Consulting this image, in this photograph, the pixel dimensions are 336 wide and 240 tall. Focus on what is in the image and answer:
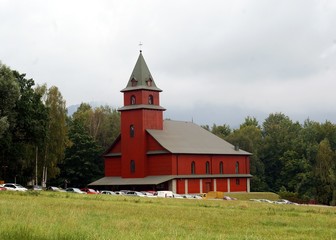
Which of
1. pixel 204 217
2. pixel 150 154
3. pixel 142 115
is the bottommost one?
pixel 204 217

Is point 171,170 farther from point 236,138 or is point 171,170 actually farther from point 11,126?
point 236,138

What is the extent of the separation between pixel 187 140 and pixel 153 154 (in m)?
7.40

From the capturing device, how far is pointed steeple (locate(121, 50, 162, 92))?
88562mm

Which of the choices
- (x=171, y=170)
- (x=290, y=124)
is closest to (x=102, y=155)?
(x=171, y=170)

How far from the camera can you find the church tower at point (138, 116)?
286 ft

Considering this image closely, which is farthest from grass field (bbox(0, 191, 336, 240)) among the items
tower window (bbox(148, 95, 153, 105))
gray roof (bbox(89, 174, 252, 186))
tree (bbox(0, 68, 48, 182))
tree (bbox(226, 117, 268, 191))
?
tree (bbox(226, 117, 268, 191))

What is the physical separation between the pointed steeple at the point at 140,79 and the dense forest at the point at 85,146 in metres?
11.2

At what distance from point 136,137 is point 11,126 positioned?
22826mm

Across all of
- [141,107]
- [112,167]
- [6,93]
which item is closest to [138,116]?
[141,107]

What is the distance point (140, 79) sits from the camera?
88.8 metres

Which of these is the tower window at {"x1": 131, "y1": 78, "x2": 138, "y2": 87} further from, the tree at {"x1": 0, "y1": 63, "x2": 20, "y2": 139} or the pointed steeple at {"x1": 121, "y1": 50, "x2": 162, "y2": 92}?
the tree at {"x1": 0, "y1": 63, "x2": 20, "y2": 139}

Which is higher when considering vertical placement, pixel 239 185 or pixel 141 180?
pixel 141 180

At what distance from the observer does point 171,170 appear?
277 ft

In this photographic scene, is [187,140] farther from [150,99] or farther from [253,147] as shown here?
[253,147]
